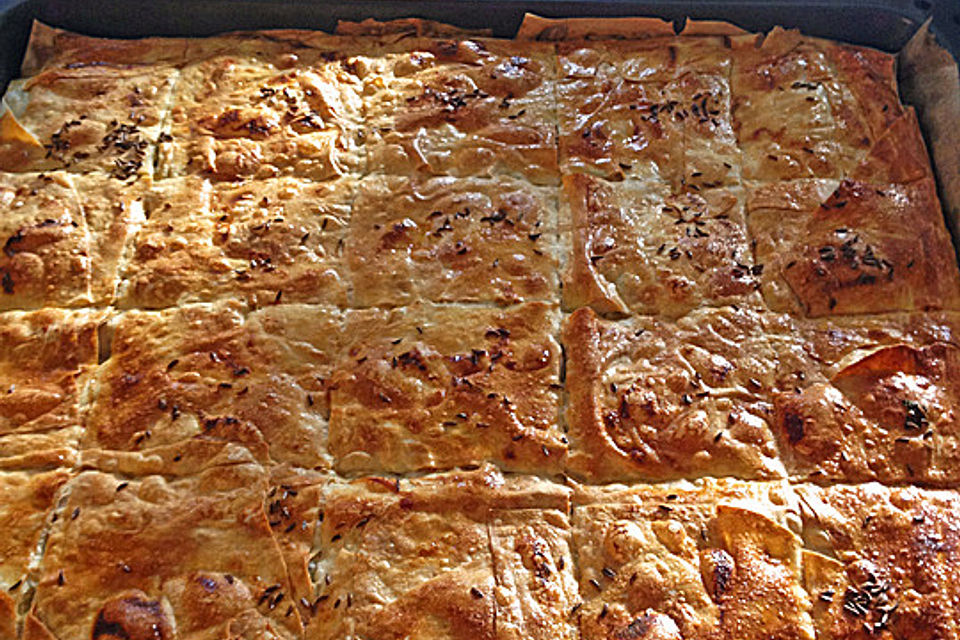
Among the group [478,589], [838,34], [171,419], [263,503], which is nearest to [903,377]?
[478,589]

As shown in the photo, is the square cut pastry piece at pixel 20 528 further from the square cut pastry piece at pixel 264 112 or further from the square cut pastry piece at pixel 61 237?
the square cut pastry piece at pixel 264 112

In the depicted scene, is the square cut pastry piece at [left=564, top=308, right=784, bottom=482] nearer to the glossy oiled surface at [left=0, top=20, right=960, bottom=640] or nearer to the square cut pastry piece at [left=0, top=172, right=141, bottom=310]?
the glossy oiled surface at [left=0, top=20, right=960, bottom=640]

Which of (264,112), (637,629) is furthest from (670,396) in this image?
(264,112)

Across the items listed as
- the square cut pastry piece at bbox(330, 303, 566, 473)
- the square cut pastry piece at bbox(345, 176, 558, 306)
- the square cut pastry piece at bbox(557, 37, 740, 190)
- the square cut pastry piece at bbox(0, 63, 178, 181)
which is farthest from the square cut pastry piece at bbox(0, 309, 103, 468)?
the square cut pastry piece at bbox(557, 37, 740, 190)

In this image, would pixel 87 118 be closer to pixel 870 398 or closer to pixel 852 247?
pixel 852 247

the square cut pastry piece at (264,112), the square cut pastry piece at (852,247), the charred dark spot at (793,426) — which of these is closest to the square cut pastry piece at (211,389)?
the square cut pastry piece at (264,112)

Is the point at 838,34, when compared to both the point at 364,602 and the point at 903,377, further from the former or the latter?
the point at 364,602
